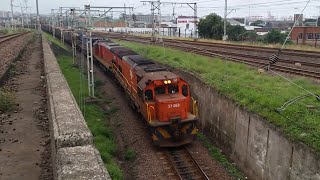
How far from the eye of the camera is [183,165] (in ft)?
43.7

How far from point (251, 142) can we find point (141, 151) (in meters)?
4.86

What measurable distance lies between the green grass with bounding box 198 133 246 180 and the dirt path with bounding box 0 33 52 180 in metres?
7.21

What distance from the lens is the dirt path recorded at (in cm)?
761

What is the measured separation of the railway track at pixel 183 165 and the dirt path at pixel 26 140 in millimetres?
5100

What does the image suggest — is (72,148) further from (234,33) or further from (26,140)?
(234,33)

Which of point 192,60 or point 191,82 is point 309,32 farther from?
point 191,82

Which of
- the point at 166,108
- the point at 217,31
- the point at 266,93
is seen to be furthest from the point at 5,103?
the point at 217,31

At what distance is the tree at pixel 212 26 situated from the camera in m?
55.3

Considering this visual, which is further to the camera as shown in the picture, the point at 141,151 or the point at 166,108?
the point at 141,151

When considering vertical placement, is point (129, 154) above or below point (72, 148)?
below

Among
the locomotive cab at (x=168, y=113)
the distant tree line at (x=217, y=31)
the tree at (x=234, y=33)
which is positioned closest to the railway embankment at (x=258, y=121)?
the locomotive cab at (x=168, y=113)

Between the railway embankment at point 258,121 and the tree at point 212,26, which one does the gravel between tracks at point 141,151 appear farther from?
the tree at point 212,26

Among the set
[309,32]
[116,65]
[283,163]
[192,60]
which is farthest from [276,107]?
[309,32]

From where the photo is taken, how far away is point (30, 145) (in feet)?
29.5
